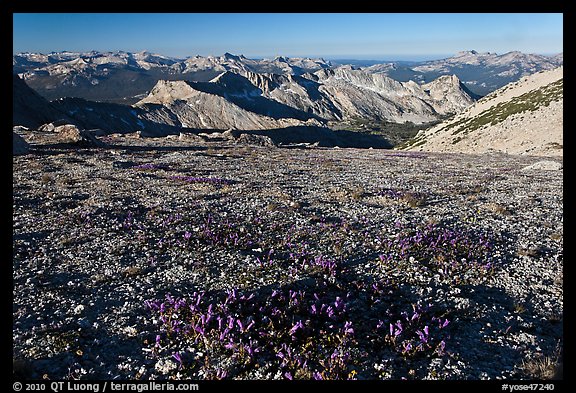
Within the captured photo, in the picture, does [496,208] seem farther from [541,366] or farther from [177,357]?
[177,357]

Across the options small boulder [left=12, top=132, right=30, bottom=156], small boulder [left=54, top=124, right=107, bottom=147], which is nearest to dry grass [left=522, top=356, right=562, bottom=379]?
small boulder [left=12, top=132, right=30, bottom=156]

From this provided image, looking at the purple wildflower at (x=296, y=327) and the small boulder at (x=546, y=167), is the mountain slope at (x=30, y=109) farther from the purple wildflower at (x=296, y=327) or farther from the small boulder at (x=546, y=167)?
the purple wildflower at (x=296, y=327)

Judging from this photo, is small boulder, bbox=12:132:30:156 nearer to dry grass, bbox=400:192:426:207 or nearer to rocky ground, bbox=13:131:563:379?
rocky ground, bbox=13:131:563:379

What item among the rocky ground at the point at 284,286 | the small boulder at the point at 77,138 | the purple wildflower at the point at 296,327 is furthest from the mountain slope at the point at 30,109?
the purple wildflower at the point at 296,327

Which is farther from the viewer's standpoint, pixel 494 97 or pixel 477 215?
pixel 494 97

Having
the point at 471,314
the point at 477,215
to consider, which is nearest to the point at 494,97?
the point at 477,215
